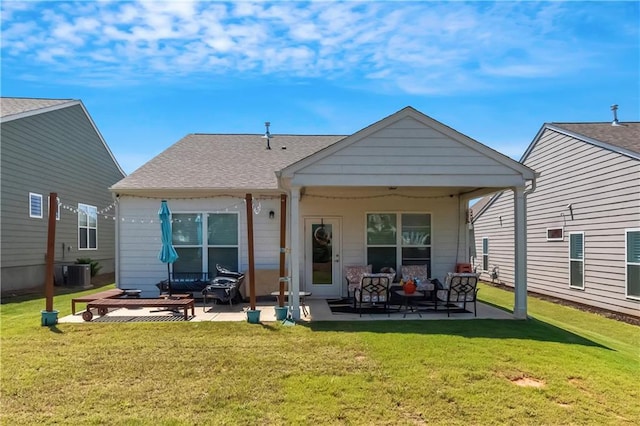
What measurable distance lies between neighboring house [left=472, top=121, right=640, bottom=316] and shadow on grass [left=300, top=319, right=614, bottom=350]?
11.5 feet

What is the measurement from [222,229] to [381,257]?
4.16m

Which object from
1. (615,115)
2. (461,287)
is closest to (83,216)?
(461,287)

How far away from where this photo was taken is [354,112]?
16.2 meters

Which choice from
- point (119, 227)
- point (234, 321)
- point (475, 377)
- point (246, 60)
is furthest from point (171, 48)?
point (475, 377)

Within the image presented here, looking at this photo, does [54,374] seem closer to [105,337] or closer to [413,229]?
[105,337]

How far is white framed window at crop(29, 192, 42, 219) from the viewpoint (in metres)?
14.0

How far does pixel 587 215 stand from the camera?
37.2 feet

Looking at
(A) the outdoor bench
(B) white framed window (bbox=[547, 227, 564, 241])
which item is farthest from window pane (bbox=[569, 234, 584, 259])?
(A) the outdoor bench

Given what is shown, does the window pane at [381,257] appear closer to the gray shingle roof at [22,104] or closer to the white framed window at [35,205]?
the white framed window at [35,205]

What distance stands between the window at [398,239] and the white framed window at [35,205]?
1093 cm

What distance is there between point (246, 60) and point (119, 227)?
5.18 m

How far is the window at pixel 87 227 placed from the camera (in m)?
16.8

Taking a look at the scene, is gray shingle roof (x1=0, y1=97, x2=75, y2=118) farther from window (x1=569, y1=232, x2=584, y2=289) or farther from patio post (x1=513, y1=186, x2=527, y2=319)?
window (x1=569, y1=232, x2=584, y2=289)

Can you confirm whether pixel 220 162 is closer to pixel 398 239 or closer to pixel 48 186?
pixel 398 239
